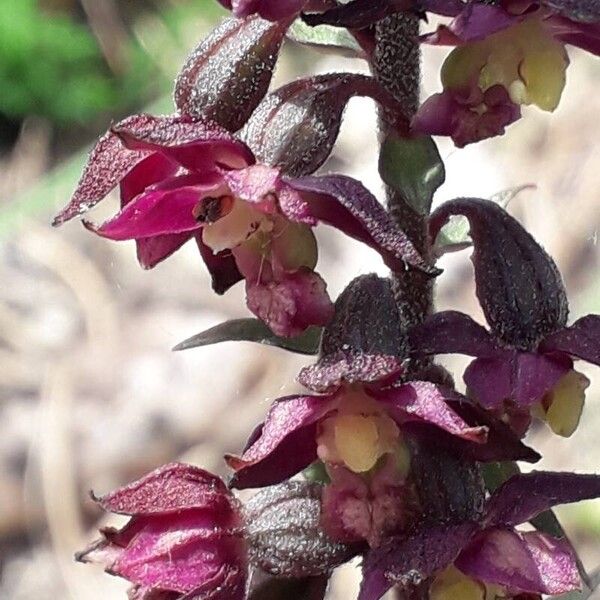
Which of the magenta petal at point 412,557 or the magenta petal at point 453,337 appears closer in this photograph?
the magenta petal at point 412,557

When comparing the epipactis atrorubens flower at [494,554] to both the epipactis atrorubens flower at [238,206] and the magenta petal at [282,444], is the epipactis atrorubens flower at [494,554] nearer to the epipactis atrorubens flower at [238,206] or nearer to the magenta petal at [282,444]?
the magenta petal at [282,444]

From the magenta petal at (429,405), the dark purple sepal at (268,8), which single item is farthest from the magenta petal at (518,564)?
the dark purple sepal at (268,8)

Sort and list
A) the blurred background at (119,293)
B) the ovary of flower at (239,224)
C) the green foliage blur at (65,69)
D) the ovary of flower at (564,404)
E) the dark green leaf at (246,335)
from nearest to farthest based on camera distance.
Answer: the ovary of flower at (239,224) → the ovary of flower at (564,404) → the dark green leaf at (246,335) → the blurred background at (119,293) → the green foliage blur at (65,69)

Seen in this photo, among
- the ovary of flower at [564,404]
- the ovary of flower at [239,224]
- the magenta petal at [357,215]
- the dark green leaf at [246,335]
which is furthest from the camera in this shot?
the dark green leaf at [246,335]

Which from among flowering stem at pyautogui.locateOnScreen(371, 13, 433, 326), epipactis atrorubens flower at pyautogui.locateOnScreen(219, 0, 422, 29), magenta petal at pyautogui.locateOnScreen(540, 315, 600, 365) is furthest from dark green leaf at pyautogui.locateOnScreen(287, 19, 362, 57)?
magenta petal at pyautogui.locateOnScreen(540, 315, 600, 365)

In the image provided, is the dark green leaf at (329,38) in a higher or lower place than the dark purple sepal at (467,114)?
higher

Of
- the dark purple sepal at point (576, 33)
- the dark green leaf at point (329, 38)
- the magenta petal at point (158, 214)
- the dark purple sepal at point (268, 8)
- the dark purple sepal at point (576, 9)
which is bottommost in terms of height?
the magenta petal at point (158, 214)

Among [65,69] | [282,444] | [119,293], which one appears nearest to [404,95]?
[282,444]

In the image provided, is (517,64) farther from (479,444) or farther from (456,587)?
(456,587)
